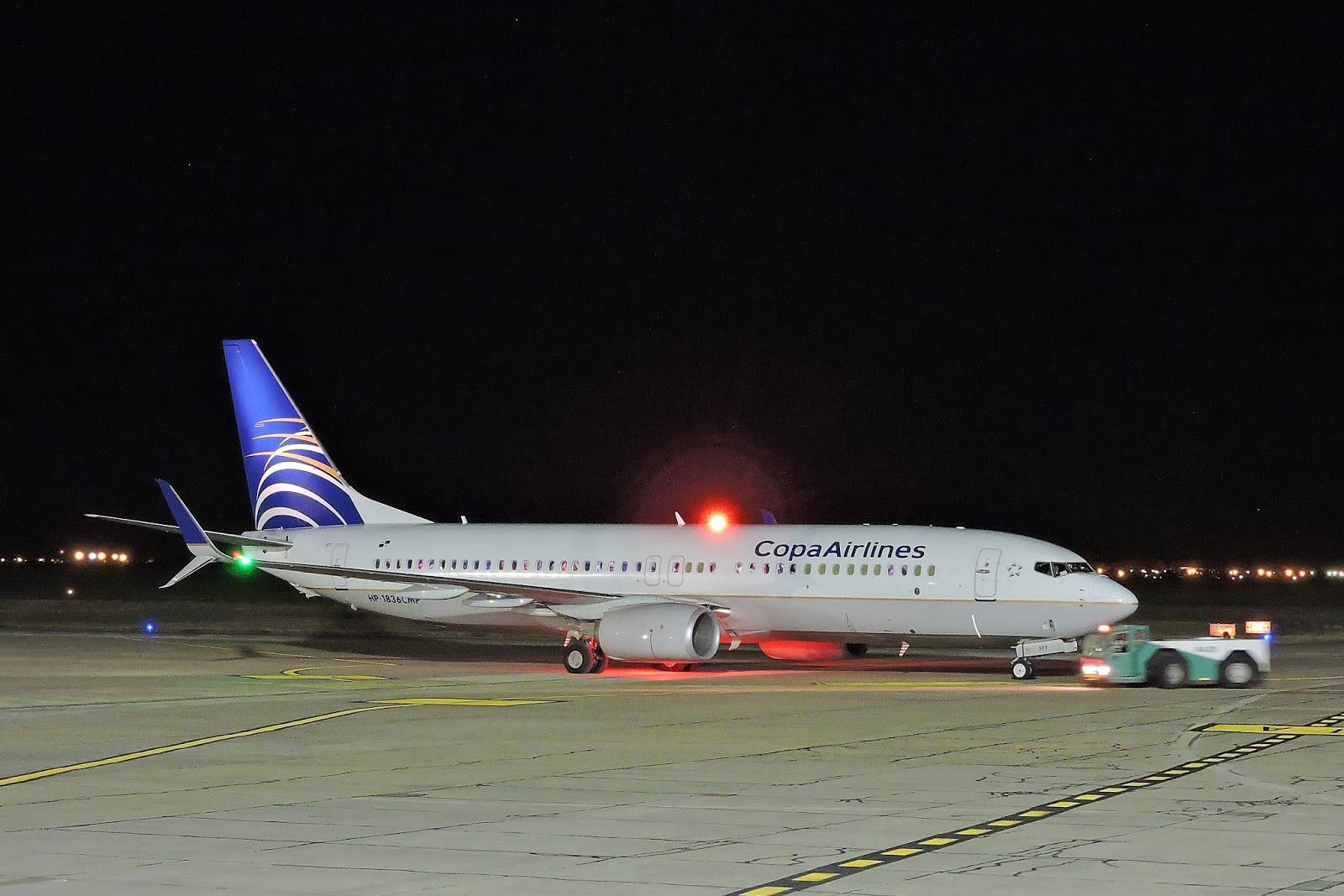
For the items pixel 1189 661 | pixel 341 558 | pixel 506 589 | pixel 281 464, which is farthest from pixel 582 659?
pixel 1189 661

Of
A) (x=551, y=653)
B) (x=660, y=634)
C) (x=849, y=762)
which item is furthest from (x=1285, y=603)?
(x=849, y=762)

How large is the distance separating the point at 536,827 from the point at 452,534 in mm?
30760

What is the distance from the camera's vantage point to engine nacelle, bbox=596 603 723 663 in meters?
37.6

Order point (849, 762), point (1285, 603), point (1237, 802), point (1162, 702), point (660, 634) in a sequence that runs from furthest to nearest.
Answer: point (1285, 603) → point (660, 634) → point (1162, 702) → point (849, 762) → point (1237, 802)

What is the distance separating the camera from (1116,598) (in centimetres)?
3675

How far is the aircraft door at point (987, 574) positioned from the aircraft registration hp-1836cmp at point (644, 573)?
1.1 inches

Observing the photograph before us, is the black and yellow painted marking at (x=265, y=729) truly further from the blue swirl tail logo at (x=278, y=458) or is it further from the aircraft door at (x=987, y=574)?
the blue swirl tail logo at (x=278, y=458)

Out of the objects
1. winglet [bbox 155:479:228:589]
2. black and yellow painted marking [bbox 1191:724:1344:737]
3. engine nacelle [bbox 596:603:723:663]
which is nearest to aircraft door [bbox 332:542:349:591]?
winglet [bbox 155:479:228:589]

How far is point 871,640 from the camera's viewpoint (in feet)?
129

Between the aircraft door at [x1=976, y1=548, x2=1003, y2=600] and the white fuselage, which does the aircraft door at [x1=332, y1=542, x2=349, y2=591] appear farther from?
the aircraft door at [x1=976, y1=548, x2=1003, y2=600]

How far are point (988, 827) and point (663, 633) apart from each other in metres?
22.8

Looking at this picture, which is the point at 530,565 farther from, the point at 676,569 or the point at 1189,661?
the point at 1189,661

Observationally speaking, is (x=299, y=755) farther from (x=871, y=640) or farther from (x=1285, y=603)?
(x=1285, y=603)

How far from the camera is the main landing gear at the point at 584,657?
131 feet
